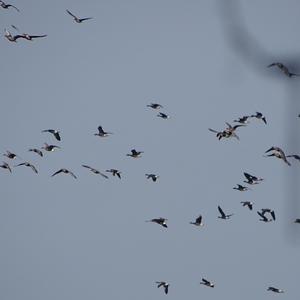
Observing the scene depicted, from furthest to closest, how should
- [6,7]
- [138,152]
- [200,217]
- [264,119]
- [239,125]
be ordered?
1. [200,217]
2. [138,152]
3. [264,119]
4. [239,125]
5. [6,7]

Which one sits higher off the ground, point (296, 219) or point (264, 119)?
point (264, 119)

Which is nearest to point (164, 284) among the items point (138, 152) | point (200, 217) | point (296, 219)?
point (200, 217)

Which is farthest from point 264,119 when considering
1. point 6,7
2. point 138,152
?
point 6,7

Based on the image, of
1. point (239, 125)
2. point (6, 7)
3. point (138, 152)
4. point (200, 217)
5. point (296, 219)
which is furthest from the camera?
point (200, 217)

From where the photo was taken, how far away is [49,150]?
5856cm

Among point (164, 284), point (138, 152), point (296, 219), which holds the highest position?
point (138, 152)

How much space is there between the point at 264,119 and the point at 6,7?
17206 millimetres

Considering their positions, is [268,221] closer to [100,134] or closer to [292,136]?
[100,134]

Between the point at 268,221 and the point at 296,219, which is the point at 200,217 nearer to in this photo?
the point at 268,221

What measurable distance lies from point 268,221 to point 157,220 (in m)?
7.50

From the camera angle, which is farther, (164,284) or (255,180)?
(164,284)

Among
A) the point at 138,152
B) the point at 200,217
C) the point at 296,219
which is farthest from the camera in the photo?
the point at 200,217

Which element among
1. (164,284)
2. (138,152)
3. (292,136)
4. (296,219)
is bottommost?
(296,219)

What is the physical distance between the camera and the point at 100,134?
5619 cm
